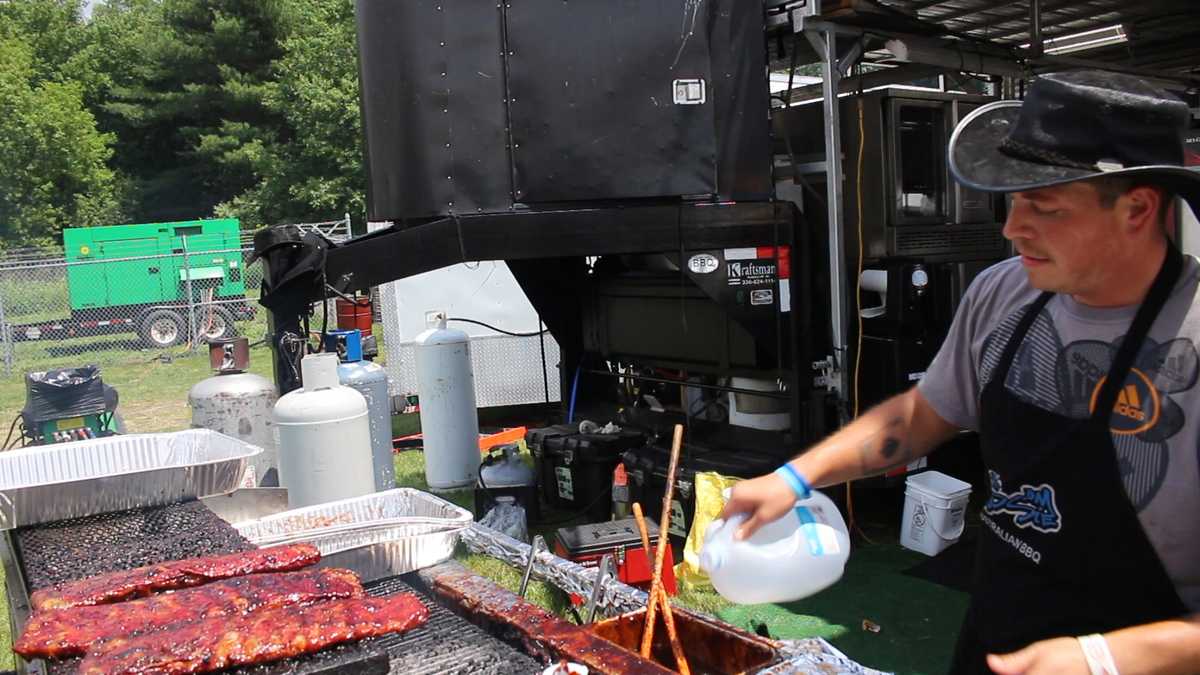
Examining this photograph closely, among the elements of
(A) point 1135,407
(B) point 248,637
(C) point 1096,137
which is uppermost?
(C) point 1096,137

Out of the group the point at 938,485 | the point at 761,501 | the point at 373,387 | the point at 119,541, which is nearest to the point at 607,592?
the point at 761,501

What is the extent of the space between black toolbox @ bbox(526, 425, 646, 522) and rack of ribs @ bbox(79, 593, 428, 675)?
4.62 metres

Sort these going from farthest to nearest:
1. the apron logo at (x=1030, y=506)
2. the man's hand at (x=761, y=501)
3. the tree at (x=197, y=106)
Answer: the tree at (x=197, y=106)
the man's hand at (x=761, y=501)
the apron logo at (x=1030, y=506)

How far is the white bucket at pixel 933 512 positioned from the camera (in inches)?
234

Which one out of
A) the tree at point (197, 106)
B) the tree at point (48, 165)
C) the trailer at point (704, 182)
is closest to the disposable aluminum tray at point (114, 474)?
the trailer at point (704, 182)

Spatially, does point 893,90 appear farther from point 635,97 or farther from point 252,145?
point 252,145

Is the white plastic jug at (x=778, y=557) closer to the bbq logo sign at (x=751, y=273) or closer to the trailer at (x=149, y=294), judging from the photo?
the bbq logo sign at (x=751, y=273)

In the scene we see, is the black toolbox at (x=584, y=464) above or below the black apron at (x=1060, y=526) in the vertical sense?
below

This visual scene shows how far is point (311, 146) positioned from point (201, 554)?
36315 mm

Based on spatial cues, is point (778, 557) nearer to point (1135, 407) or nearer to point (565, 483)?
point (1135, 407)

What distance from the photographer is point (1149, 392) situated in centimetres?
171

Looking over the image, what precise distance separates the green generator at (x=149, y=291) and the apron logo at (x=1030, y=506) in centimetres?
1915

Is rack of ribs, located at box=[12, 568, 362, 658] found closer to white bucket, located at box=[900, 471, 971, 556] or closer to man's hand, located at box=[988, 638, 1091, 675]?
man's hand, located at box=[988, 638, 1091, 675]

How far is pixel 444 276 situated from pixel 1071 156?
28.2ft
